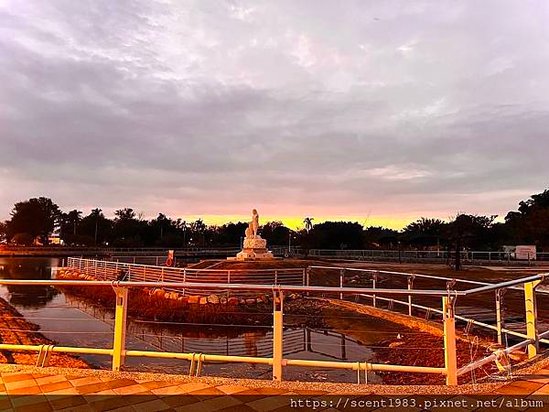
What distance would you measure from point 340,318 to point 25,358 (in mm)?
8047

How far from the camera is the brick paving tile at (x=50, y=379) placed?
351cm

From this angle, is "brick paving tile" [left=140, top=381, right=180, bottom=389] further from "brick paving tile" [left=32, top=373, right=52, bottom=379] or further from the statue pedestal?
the statue pedestal

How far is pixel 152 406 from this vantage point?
3004 millimetres

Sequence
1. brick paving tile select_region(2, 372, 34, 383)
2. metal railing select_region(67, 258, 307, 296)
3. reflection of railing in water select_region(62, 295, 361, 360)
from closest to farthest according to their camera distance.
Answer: brick paving tile select_region(2, 372, 34, 383)
reflection of railing in water select_region(62, 295, 361, 360)
metal railing select_region(67, 258, 307, 296)

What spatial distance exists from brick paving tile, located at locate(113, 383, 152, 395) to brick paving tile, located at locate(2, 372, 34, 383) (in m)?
0.92

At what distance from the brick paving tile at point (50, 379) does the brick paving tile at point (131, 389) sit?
1.90 feet

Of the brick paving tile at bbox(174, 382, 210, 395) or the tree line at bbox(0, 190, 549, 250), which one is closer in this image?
the brick paving tile at bbox(174, 382, 210, 395)

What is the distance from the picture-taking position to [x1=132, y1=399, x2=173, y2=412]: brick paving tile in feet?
9.68

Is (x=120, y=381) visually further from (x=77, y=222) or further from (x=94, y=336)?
(x=77, y=222)

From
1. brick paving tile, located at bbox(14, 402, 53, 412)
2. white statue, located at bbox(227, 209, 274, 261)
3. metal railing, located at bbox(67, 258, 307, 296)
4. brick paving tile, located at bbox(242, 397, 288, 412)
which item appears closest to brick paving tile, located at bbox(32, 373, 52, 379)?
brick paving tile, located at bbox(14, 402, 53, 412)

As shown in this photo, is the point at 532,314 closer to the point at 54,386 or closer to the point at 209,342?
the point at 54,386

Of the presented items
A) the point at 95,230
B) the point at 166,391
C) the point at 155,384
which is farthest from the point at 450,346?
the point at 95,230

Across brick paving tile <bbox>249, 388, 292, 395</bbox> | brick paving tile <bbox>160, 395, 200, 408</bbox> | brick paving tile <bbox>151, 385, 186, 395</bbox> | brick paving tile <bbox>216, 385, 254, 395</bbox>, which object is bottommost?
brick paving tile <bbox>151, 385, 186, 395</bbox>

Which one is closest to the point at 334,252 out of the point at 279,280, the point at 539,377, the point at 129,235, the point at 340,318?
the point at 279,280
